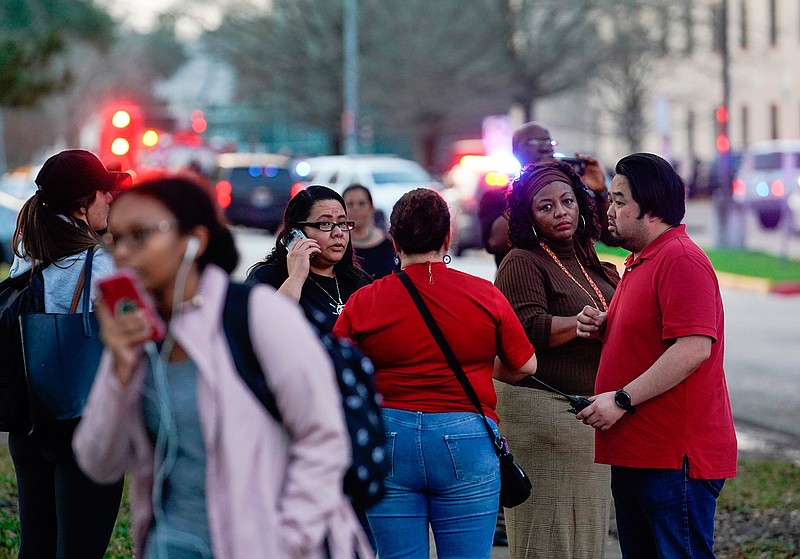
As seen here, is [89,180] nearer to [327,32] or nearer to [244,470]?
[244,470]

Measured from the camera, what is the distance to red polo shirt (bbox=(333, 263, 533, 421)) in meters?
4.28

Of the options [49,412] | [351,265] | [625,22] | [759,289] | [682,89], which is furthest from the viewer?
[682,89]

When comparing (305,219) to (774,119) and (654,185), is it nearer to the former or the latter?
(654,185)

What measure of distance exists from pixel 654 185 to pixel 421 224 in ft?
2.62

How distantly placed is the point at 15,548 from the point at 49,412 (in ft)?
6.70

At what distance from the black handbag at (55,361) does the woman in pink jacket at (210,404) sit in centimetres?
143

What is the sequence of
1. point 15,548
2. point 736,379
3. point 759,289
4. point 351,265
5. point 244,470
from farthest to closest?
point 759,289 → point 736,379 → point 15,548 → point 351,265 → point 244,470

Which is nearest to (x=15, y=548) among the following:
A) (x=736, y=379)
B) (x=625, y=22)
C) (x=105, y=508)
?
(x=105, y=508)

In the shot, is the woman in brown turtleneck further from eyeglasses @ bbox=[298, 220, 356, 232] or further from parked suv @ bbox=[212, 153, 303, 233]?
parked suv @ bbox=[212, 153, 303, 233]

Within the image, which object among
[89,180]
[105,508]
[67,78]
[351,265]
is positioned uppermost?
[67,78]

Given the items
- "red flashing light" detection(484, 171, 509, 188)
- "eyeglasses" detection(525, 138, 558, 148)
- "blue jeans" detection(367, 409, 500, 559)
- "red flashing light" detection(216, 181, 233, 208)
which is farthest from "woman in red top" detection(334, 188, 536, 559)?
"red flashing light" detection(216, 181, 233, 208)

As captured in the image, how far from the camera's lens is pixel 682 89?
49.7 metres

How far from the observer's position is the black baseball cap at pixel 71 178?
4.59 metres


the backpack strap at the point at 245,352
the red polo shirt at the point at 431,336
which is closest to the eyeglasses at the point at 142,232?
the backpack strap at the point at 245,352
